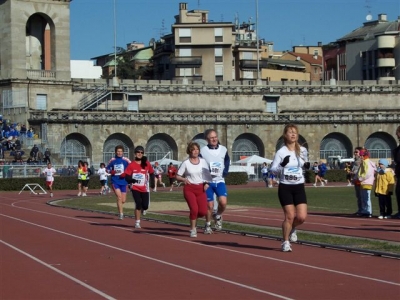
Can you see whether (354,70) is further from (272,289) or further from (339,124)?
(272,289)

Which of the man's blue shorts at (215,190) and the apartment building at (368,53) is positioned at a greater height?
the apartment building at (368,53)

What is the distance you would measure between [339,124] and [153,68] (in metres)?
43.6

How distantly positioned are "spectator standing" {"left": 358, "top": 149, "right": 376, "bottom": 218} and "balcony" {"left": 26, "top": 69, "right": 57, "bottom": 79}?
5882 cm

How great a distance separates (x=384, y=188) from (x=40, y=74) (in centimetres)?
5996

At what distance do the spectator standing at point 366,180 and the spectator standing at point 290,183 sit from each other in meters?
Result: 11.2

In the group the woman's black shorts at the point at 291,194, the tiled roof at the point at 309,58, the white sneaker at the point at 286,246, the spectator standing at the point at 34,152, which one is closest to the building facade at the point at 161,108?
the spectator standing at the point at 34,152

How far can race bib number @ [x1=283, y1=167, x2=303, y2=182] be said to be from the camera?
16.2 meters

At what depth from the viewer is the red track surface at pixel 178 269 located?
12211 mm

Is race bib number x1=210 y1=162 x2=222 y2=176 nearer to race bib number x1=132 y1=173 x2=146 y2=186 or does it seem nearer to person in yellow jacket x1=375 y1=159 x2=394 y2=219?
race bib number x1=132 y1=173 x2=146 y2=186

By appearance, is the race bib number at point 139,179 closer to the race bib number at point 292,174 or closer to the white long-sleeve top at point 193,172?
the white long-sleeve top at point 193,172

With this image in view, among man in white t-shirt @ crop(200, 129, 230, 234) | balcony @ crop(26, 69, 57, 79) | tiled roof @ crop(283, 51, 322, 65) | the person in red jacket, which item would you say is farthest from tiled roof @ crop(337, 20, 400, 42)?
man in white t-shirt @ crop(200, 129, 230, 234)

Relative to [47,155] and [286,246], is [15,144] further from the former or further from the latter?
[286,246]

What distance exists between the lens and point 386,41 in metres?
115

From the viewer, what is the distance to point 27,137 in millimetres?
74000
